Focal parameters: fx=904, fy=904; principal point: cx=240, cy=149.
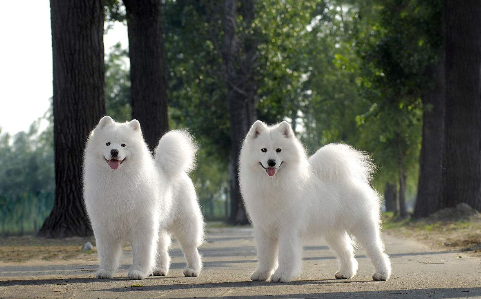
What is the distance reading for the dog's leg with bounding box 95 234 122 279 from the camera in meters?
10.8

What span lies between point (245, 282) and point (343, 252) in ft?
5.03

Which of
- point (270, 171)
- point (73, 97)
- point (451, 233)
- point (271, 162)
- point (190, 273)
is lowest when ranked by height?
point (451, 233)

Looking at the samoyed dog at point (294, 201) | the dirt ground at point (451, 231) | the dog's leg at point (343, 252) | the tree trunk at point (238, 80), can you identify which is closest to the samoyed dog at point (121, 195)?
the samoyed dog at point (294, 201)

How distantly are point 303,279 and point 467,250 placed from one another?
255 inches

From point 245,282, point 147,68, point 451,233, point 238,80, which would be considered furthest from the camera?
point 238,80

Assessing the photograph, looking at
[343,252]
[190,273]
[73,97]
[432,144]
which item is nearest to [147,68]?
[73,97]

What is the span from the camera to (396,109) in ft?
110

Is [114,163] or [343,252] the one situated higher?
[114,163]

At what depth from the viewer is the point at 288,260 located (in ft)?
33.9

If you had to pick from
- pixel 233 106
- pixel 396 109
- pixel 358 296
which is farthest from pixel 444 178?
pixel 358 296

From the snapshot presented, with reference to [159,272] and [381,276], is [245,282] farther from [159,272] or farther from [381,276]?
[381,276]

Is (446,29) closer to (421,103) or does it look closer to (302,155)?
(421,103)

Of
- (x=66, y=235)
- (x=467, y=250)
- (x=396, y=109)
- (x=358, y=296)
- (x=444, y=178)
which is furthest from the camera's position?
(x=396, y=109)

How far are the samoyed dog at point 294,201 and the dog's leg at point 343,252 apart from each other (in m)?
0.01
